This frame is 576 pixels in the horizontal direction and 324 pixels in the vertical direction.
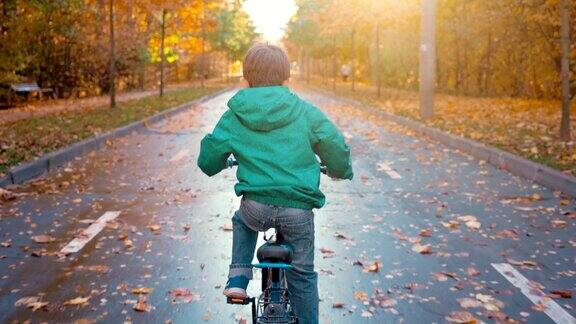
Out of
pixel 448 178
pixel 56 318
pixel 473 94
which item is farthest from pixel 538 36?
pixel 56 318

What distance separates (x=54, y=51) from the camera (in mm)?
26266

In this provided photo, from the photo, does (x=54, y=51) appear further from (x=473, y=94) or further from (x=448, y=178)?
(x=448, y=178)

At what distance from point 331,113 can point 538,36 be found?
25.2 feet

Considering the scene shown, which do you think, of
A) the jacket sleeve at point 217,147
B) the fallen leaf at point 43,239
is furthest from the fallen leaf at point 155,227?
the jacket sleeve at point 217,147

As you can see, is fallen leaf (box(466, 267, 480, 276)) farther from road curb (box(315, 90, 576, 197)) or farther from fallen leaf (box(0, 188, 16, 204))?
fallen leaf (box(0, 188, 16, 204))

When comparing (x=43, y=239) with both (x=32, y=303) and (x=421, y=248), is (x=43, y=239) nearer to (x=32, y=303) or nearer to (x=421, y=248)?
(x=32, y=303)

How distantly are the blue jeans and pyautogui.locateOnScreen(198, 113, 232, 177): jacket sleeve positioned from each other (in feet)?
0.81

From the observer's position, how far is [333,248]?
19.0 feet

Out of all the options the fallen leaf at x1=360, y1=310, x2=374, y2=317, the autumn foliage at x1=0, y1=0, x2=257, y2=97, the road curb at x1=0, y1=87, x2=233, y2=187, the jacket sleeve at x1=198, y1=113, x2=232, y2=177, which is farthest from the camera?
the autumn foliage at x1=0, y1=0, x2=257, y2=97

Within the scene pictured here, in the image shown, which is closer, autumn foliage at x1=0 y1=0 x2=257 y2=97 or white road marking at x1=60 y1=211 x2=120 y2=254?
white road marking at x1=60 y1=211 x2=120 y2=254

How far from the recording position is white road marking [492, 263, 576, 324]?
418cm

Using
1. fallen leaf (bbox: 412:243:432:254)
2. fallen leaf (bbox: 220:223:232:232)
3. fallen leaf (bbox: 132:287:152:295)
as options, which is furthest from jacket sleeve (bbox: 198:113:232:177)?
fallen leaf (bbox: 220:223:232:232)

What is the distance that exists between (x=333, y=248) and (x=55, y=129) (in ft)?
32.4

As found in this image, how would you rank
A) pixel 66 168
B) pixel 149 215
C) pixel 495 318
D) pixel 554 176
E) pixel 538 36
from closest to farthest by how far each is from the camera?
pixel 495 318 → pixel 149 215 → pixel 554 176 → pixel 66 168 → pixel 538 36
